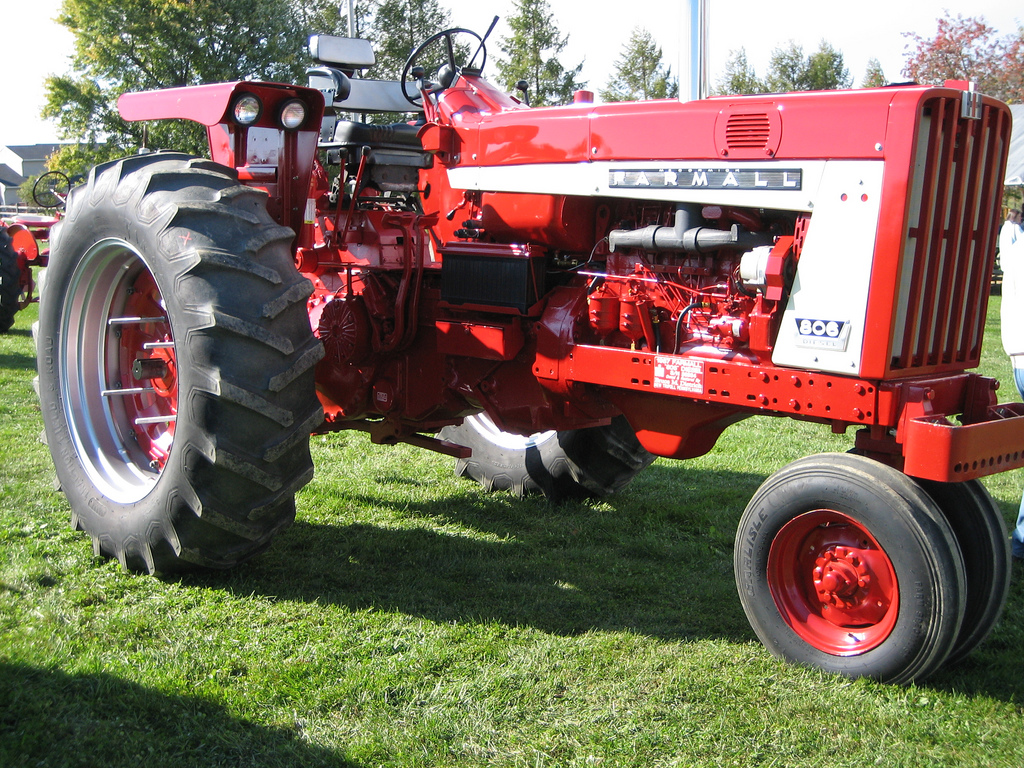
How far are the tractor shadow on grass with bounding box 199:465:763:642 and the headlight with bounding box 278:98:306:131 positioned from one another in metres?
1.86

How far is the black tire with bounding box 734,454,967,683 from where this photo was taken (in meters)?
2.85

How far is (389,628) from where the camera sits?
11.4 feet

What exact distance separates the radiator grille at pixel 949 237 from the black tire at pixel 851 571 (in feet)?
1.41

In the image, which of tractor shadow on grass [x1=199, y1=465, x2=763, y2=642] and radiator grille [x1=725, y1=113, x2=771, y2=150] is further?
tractor shadow on grass [x1=199, y1=465, x2=763, y2=642]

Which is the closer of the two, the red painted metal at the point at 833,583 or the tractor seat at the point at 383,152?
the red painted metal at the point at 833,583

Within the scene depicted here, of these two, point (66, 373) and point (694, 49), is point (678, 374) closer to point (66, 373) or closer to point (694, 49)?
point (694, 49)

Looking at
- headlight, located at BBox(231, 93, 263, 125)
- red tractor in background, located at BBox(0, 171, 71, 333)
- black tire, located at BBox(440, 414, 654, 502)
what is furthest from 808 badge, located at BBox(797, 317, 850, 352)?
red tractor in background, located at BBox(0, 171, 71, 333)

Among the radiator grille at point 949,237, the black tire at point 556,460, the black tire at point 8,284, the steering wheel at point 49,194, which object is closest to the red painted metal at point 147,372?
the black tire at point 556,460

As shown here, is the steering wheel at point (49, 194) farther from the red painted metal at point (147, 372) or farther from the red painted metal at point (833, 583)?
the red painted metal at point (833, 583)

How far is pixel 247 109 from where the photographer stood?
13.6 feet

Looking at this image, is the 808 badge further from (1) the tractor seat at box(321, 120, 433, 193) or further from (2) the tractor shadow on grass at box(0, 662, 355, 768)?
(1) the tractor seat at box(321, 120, 433, 193)

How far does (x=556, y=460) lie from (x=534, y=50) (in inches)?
1141

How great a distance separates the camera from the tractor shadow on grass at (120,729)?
101 inches

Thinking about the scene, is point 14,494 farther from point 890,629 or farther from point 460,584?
point 890,629
